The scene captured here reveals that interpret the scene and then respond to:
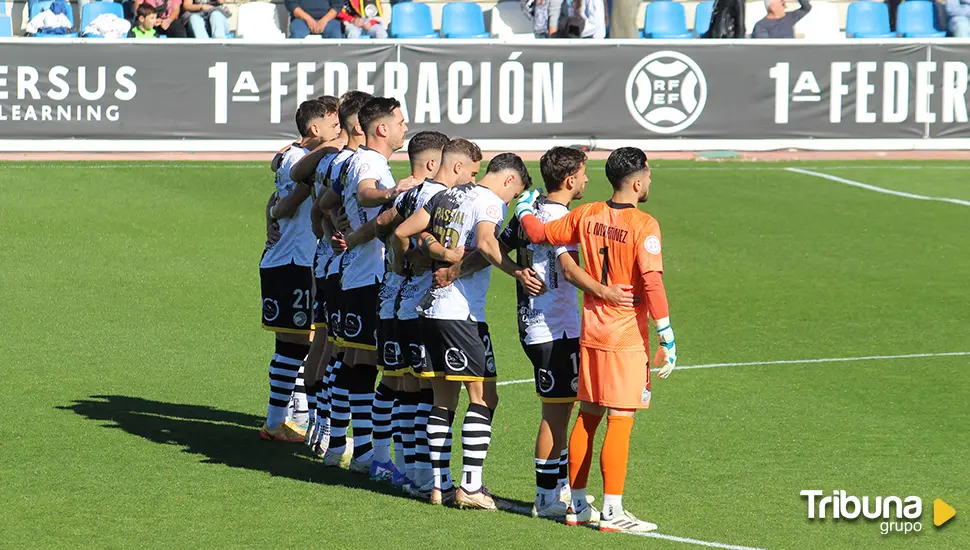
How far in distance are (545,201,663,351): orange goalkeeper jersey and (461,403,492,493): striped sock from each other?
0.82 m

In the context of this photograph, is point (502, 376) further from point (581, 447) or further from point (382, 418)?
point (581, 447)

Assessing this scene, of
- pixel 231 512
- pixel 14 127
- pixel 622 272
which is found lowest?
pixel 231 512

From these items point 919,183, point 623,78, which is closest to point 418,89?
point 623,78

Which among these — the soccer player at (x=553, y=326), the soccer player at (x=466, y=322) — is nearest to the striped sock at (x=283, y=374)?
the soccer player at (x=466, y=322)

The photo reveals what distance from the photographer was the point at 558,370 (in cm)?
820

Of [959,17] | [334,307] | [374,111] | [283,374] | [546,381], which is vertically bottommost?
[283,374]

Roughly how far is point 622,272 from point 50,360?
677cm

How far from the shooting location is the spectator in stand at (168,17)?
24.8 metres

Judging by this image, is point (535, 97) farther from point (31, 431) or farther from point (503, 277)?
point (31, 431)

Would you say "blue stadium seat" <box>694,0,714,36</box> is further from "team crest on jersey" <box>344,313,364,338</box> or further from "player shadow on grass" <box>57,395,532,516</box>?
"team crest on jersey" <box>344,313,364,338</box>

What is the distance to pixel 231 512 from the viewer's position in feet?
27.7

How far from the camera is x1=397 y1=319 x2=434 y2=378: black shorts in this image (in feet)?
27.9

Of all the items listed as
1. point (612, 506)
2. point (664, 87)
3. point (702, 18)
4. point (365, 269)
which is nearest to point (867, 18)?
point (702, 18)

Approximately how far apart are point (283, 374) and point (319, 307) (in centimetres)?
56
